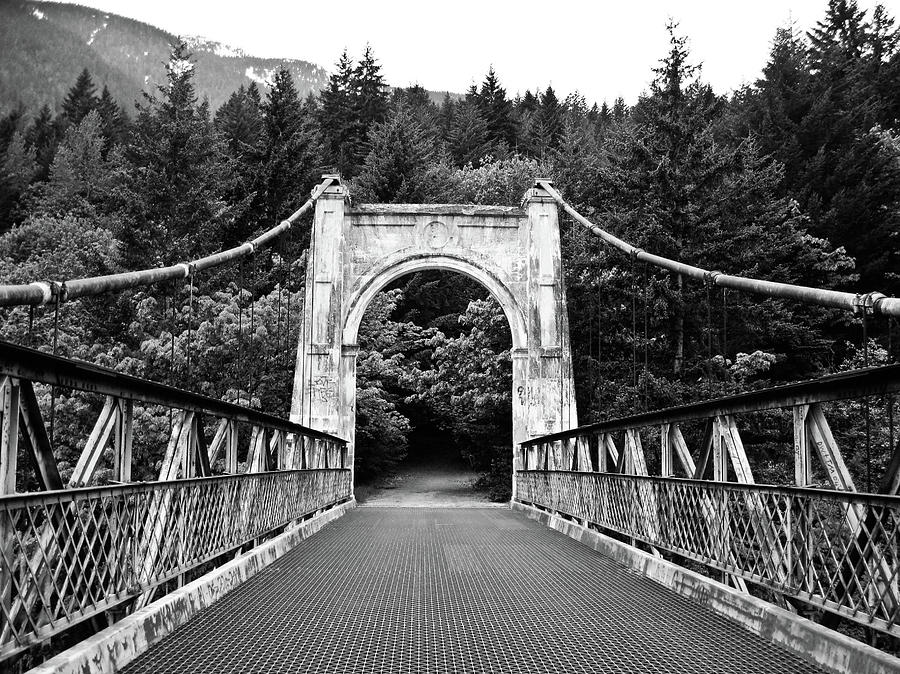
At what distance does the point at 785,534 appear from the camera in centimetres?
314

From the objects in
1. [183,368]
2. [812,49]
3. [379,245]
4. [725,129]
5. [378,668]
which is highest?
[812,49]

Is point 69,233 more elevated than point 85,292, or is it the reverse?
point 69,233

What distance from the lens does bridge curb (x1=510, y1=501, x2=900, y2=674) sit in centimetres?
248

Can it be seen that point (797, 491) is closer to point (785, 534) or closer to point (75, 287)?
point (785, 534)

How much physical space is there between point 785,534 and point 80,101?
159 ft

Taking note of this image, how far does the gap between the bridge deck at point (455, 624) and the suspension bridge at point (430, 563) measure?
1cm

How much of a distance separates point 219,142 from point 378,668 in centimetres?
2540

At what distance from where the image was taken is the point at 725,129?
940 inches

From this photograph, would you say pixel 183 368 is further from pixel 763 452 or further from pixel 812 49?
pixel 812 49

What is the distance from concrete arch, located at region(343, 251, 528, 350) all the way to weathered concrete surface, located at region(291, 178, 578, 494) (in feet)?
0.06

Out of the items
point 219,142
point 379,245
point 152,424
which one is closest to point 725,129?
point 379,245

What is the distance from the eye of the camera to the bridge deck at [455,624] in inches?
111

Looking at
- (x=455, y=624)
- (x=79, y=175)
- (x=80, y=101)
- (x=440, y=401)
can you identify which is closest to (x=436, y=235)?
(x=440, y=401)

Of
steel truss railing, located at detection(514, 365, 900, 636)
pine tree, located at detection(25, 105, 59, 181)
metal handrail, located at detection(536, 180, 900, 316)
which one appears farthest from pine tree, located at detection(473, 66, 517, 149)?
steel truss railing, located at detection(514, 365, 900, 636)
